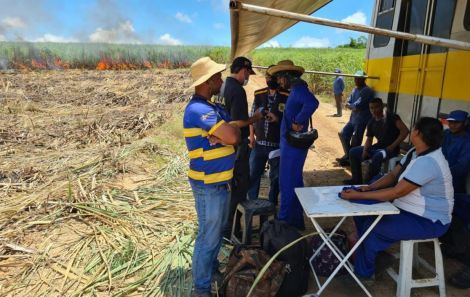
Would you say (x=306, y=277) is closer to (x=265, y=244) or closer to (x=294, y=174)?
(x=265, y=244)

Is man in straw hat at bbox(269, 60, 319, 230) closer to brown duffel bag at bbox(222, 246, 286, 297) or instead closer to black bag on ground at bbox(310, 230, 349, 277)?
black bag on ground at bbox(310, 230, 349, 277)

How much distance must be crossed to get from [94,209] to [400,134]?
14.6ft

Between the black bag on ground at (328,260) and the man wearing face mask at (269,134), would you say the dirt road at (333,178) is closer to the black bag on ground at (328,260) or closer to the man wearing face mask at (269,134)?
the black bag on ground at (328,260)

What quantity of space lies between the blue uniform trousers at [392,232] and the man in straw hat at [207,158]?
1.31m

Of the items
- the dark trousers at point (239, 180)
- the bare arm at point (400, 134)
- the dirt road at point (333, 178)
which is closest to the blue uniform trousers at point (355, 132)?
the dirt road at point (333, 178)

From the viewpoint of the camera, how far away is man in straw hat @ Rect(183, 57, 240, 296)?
2.75 metres

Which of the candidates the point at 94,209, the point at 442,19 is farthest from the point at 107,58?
the point at 442,19

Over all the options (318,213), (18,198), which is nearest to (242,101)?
(318,213)

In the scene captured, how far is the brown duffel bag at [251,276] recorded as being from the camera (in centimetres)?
292

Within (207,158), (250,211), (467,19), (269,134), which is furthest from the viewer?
(269,134)

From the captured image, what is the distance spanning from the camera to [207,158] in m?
2.83

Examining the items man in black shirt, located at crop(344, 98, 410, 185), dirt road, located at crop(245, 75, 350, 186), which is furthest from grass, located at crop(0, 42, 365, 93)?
man in black shirt, located at crop(344, 98, 410, 185)

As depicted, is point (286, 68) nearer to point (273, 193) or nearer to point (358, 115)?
point (273, 193)

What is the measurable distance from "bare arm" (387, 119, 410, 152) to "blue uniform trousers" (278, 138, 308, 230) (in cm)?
176
